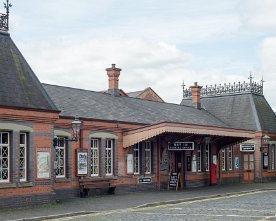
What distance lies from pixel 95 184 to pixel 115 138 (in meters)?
2.70

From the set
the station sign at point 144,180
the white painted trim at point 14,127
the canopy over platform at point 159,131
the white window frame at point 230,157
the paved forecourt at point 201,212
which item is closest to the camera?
the paved forecourt at point 201,212

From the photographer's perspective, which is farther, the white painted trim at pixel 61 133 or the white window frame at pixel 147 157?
the white window frame at pixel 147 157

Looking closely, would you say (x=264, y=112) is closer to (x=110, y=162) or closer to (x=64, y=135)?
(x=110, y=162)

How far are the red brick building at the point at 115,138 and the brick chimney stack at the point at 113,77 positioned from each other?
6 centimetres

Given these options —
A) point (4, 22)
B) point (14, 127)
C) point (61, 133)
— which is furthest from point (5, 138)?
point (4, 22)

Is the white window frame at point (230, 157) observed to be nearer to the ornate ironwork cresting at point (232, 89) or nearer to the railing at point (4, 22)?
the ornate ironwork cresting at point (232, 89)

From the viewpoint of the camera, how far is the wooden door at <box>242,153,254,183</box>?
1506 inches

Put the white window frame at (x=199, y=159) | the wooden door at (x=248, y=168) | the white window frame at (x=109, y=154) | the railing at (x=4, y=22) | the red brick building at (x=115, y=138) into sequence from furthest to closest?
the wooden door at (x=248, y=168)
the white window frame at (x=199, y=159)
the white window frame at (x=109, y=154)
the railing at (x=4, y=22)
the red brick building at (x=115, y=138)

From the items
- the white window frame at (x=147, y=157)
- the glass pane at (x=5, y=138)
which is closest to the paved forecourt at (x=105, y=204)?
the white window frame at (x=147, y=157)

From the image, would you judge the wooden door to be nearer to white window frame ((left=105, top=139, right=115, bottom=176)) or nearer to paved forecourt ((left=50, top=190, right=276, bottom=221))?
white window frame ((left=105, top=139, right=115, bottom=176))

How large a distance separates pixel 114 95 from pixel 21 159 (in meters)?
12.7

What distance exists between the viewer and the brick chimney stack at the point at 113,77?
108 ft

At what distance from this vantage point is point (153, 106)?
113ft

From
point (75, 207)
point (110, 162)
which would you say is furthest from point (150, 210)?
point (110, 162)
